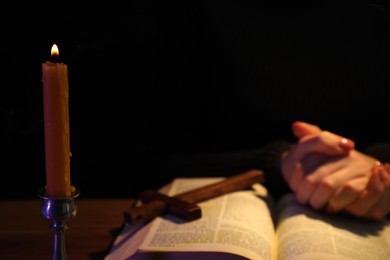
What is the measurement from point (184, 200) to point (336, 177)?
270 millimetres

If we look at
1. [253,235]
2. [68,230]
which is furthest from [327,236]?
[68,230]

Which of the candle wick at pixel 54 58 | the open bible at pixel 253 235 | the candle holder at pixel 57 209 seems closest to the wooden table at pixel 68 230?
the open bible at pixel 253 235

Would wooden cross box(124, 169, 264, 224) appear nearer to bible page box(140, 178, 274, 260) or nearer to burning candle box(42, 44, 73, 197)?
bible page box(140, 178, 274, 260)

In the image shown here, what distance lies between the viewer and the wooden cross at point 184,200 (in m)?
0.89

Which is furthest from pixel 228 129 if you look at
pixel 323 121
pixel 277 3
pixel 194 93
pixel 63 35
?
pixel 63 35

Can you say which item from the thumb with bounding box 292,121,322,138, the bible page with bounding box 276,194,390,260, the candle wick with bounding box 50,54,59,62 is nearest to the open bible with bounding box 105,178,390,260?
the bible page with bounding box 276,194,390,260

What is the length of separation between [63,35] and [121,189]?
0.44 m

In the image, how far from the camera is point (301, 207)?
99 centimetres

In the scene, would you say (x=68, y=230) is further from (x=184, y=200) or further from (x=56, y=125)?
(x=56, y=125)

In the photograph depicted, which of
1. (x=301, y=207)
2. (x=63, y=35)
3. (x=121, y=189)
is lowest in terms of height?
(x=121, y=189)

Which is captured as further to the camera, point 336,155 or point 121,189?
point 121,189

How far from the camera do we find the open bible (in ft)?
2.53

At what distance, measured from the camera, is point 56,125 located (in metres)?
0.58

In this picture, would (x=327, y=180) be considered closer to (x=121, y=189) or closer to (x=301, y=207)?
(x=301, y=207)
